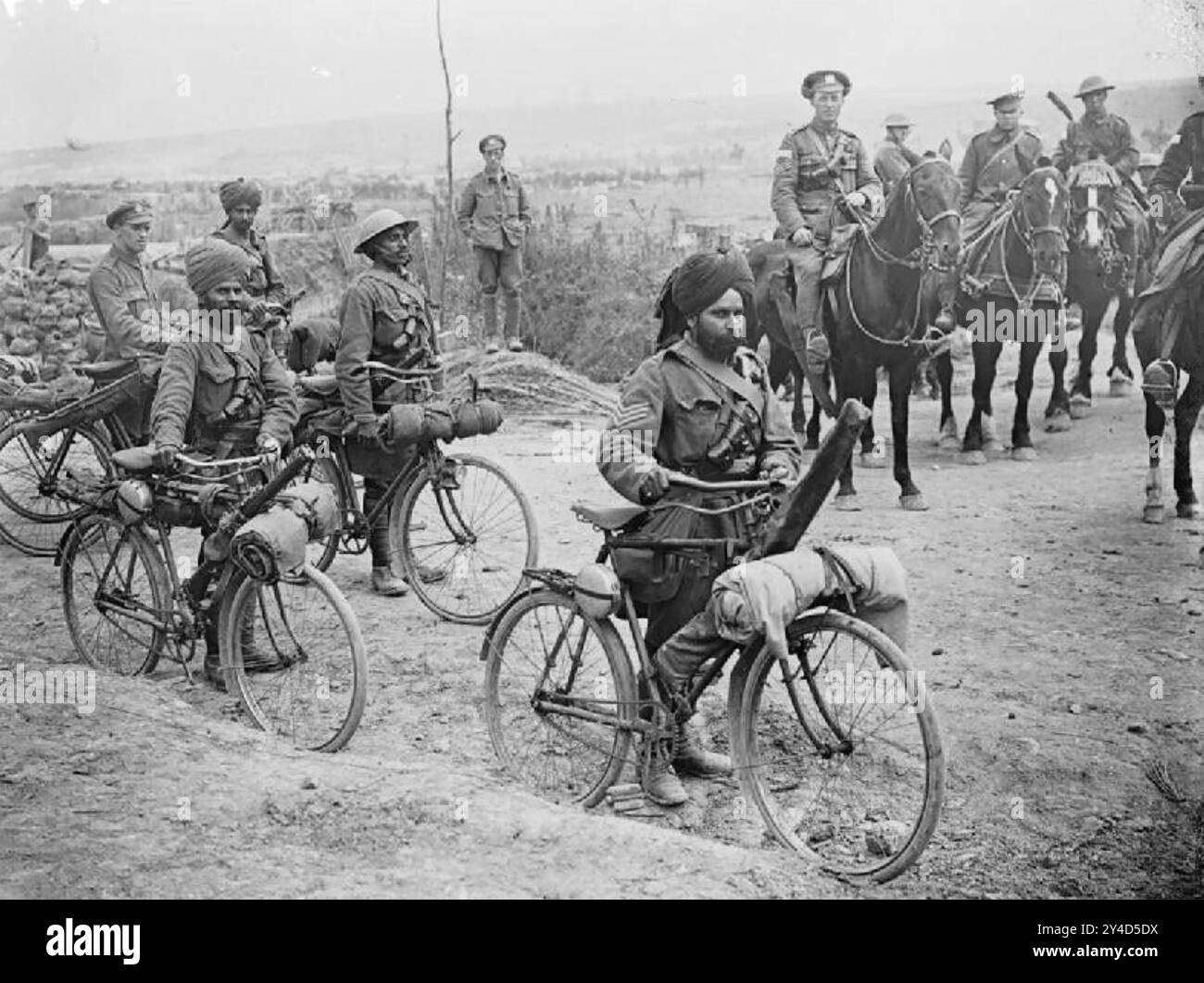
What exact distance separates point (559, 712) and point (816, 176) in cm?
619

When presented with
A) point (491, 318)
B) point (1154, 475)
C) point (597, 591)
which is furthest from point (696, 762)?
point (491, 318)

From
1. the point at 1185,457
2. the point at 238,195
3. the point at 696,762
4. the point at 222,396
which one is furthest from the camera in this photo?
the point at 238,195

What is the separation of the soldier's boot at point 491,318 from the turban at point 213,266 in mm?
7539

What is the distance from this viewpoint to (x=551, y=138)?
50.5 ft

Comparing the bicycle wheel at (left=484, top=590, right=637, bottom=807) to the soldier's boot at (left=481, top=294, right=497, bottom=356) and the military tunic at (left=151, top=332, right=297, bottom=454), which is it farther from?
the soldier's boot at (left=481, top=294, right=497, bottom=356)

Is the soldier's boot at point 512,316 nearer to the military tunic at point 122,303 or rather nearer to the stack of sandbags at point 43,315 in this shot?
the stack of sandbags at point 43,315

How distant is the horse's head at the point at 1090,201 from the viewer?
38.6ft

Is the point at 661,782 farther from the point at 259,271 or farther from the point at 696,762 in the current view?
the point at 259,271

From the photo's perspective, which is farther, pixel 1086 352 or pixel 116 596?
pixel 1086 352

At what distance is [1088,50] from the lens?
9391 millimetres

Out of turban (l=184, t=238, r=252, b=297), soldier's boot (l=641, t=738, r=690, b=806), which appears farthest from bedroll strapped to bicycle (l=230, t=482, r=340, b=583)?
soldier's boot (l=641, t=738, r=690, b=806)

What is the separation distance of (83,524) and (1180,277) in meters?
6.10
